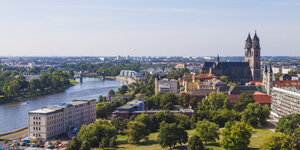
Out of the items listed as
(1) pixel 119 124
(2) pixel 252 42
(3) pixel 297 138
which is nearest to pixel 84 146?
(1) pixel 119 124

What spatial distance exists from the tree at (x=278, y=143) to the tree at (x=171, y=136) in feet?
23.5

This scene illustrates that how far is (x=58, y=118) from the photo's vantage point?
36844mm

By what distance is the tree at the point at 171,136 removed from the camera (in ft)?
93.4

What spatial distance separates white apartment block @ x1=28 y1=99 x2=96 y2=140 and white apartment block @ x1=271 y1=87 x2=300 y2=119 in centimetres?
2448

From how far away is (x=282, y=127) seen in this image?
3005cm

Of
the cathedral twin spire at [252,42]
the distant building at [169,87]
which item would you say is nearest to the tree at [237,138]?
the distant building at [169,87]

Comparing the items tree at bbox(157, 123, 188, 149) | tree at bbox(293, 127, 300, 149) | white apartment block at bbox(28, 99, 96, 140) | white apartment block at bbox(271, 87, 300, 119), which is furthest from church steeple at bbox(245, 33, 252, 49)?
tree at bbox(157, 123, 188, 149)

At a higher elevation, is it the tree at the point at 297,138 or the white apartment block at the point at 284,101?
the white apartment block at the point at 284,101

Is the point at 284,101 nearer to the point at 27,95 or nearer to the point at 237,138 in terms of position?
the point at 237,138

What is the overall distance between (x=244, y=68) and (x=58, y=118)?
56.1 metres

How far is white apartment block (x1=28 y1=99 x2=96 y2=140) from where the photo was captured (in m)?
34.8

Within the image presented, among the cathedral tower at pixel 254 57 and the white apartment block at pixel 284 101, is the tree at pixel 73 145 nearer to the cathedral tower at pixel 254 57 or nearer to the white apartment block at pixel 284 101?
the white apartment block at pixel 284 101

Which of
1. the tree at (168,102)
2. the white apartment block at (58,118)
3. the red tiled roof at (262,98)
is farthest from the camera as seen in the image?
the red tiled roof at (262,98)

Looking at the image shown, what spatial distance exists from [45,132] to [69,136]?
9.66ft
